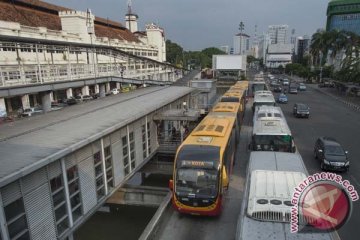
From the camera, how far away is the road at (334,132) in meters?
12.9

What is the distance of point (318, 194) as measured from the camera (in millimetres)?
7461

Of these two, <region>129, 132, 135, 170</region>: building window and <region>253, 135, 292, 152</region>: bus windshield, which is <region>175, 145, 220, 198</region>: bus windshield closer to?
<region>129, 132, 135, 170</region>: building window

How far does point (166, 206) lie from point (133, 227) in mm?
4429

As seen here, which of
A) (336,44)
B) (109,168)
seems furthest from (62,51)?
(336,44)

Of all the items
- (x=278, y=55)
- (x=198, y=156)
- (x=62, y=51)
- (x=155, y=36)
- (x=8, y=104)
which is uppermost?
(x=155, y=36)

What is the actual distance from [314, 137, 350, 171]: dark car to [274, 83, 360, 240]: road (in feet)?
1.70

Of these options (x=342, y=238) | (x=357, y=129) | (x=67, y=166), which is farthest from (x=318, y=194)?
(x=357, y=129)

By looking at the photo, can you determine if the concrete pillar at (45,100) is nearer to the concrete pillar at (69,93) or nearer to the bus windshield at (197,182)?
the bus windshield at (197,182)

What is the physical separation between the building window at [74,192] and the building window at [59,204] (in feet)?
1.23

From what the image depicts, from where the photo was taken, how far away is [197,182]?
468 inches

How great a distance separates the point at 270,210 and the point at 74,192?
22.0 ft

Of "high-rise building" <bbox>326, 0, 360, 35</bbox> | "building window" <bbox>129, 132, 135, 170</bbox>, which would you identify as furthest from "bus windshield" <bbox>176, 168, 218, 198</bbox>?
"high-rise building" <bbox>326, 0, 360, 35</bbox>

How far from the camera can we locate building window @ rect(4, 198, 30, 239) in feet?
25.7

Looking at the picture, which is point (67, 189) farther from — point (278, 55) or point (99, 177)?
point (278, 55)
